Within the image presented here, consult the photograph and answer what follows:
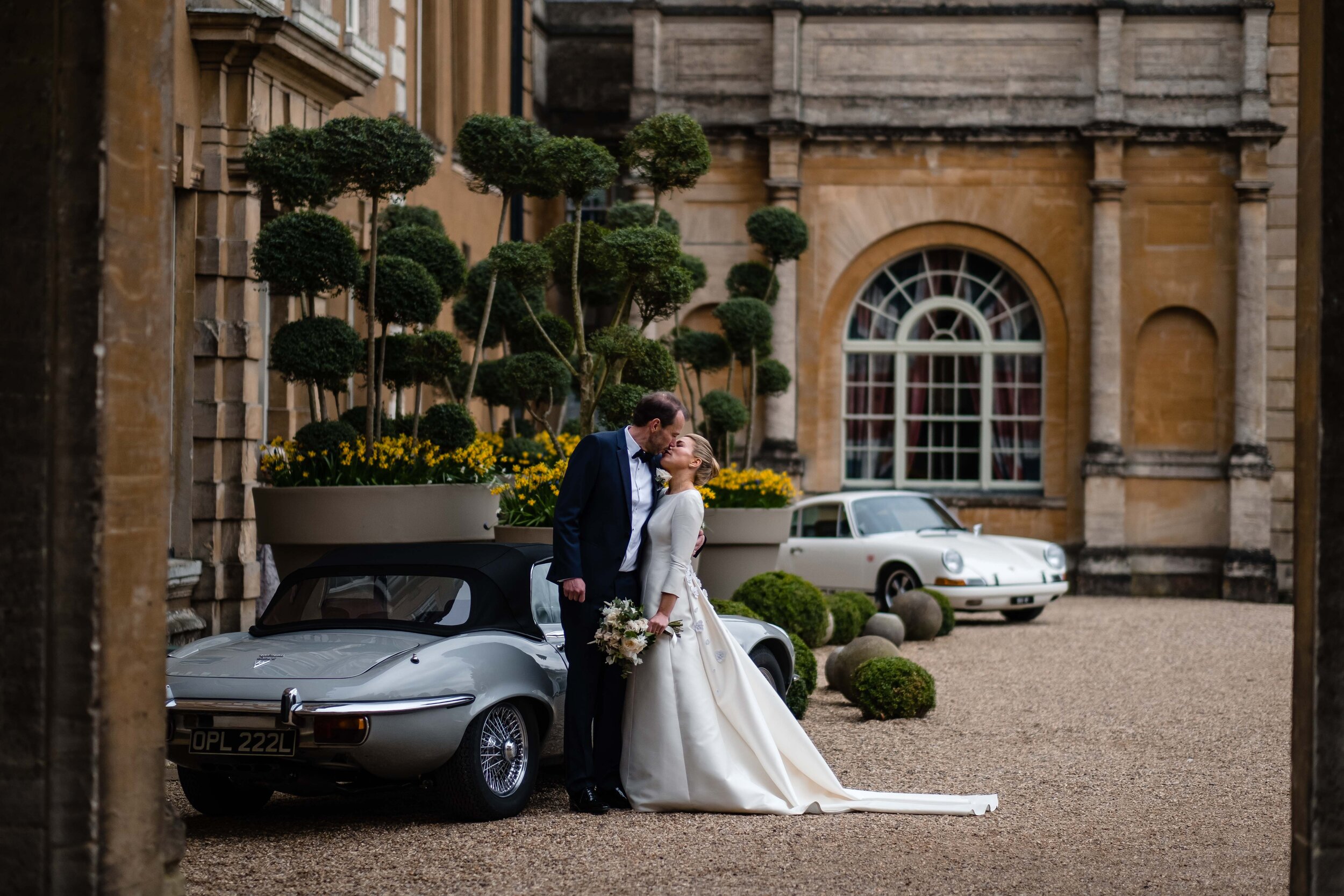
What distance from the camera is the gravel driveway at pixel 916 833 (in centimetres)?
566

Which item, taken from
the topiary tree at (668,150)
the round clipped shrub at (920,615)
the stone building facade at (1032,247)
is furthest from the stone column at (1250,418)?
the topiary tree at (668,150)

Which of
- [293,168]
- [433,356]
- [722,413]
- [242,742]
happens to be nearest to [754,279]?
[722,413]

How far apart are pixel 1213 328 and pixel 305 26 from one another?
14.1 m

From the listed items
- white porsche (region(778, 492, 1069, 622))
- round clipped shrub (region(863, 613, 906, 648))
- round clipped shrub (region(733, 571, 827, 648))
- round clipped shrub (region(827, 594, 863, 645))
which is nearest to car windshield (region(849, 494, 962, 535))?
white porsche (region(778, 492, 1069, 622))

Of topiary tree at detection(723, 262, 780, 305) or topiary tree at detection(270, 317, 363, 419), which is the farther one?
topiary tree at detection(723, 262, 780, 305)

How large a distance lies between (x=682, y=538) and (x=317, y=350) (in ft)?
11.9

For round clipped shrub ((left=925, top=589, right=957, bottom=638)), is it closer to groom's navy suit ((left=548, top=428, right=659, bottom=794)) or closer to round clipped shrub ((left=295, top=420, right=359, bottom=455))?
round clipped shrub ((left=295, top=420, right=359, bottom=455))

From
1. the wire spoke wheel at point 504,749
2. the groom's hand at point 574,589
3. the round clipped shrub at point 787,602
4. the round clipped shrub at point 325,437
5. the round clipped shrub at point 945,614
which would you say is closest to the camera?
the wire spoke wheel at point 504,749

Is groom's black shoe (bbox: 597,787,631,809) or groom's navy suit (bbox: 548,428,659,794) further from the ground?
groom's navy suit (bbox: 548,428,659,794)

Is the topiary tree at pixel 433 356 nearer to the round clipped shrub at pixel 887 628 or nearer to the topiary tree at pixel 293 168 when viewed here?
the topiary tree at pixel 293 168

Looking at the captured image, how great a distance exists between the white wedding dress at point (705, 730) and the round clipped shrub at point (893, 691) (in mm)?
2749

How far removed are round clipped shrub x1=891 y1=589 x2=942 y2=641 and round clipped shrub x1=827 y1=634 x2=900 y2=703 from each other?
439cm

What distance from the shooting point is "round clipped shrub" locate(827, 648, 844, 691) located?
10797 millimetres

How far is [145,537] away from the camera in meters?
4.50
